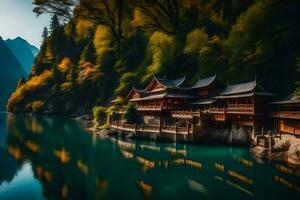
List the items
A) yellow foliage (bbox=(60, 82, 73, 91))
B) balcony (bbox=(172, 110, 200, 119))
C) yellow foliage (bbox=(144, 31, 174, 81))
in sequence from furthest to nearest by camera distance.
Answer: yellow foliage (bbox=(60, 82, 73, 91)) → yellow foliage (bbox=(144, 31, 174, 81)) → balcony (bbox=(172, 110, 200, 119))

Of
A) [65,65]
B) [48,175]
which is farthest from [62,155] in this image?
[65,65]

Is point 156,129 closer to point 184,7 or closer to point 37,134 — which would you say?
point 37,134

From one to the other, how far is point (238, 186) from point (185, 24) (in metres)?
60.0

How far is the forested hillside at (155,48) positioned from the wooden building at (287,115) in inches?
248

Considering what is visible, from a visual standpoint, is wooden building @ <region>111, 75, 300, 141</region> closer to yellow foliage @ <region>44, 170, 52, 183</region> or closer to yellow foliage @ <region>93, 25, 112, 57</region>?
yellow foliage @ <region>44, 170, 52, 183</region>

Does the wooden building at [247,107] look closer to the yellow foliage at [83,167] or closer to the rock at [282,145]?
the rock at [282,145]

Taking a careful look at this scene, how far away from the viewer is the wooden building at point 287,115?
35.3 meters

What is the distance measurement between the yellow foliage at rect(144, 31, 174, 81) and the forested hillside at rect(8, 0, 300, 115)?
245mm

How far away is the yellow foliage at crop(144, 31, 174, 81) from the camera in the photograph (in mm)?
70688

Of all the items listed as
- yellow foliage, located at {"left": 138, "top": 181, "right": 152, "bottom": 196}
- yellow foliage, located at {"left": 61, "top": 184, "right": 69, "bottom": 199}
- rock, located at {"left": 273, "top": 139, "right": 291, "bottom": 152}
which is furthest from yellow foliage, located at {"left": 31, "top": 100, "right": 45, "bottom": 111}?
rock, located at {"left": 273, "top": 139, "right": 291, "bottom": 152}

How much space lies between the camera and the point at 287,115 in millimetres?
36562

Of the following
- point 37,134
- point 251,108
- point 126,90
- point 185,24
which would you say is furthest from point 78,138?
point 185,24

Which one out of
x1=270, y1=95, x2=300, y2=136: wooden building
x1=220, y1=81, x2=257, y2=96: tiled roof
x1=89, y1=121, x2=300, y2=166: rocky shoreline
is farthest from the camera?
x1=220, y1=81, x2=257, y2=96: tiled roof

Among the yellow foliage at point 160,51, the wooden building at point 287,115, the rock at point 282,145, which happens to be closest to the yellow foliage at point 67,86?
the yellow foliage at point 160,51
